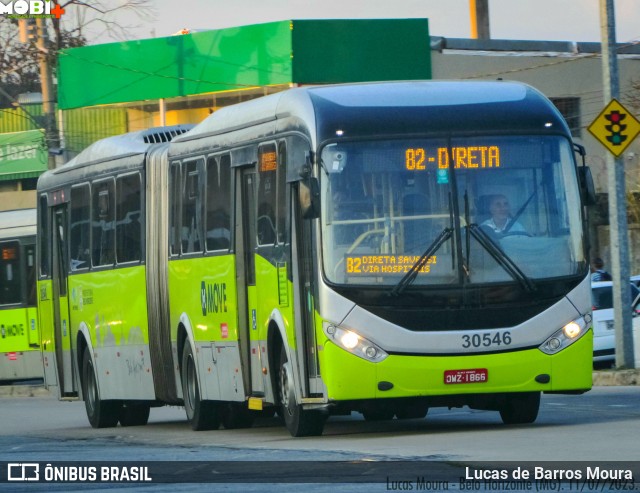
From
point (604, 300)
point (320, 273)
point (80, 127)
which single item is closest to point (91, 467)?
point (320, 273)

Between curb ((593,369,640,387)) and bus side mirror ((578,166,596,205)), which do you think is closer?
bus side mirror ((578,166,596,205))

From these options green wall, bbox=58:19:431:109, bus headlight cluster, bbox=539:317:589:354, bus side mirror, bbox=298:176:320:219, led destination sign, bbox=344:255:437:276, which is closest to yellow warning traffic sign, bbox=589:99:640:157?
bus headlight cluster, bbox=539:317:589:354

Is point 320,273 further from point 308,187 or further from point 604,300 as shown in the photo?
point 604,300

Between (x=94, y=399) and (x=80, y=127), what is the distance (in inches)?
1032

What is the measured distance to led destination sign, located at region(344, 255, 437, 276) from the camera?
14.3 metres

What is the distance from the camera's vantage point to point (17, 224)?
3444 cm

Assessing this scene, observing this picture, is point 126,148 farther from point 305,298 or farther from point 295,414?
point 305,298

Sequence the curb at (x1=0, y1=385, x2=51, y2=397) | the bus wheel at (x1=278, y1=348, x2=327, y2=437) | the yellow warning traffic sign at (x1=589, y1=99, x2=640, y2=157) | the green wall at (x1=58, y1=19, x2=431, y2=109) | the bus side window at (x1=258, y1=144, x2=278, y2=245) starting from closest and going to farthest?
1. the bus wheel at (x1=278, y1=348, x2=327, y2=437)
2. the bus side window at (x1=258, y1=144, x2=278, y2=245)
3. the yellow warning traffic sign at (x1=589, y1=99, x2=640, y2=157)
4. the curb at (x1=0, y1=385, x2=51, y2=397)
5. the green wall at (x1=58, y1=19, x2=431, y2=109)

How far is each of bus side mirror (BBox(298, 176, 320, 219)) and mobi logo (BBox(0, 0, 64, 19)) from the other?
22.7m

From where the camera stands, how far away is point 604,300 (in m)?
29.0

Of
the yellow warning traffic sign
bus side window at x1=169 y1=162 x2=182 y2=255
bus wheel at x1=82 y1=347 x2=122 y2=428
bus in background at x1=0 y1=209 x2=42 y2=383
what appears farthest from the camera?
bus in background at x1=0 y1=209 x2=42 y2=383

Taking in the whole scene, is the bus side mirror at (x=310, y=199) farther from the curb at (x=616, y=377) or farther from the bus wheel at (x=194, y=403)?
the curb at (x=616, y=377)

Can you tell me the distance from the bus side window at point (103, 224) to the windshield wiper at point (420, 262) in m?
6.61

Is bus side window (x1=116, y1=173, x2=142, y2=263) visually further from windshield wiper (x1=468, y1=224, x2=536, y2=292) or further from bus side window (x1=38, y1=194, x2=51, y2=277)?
windshield wiper (x1=468, y1=224, x2=536, y2=292)
